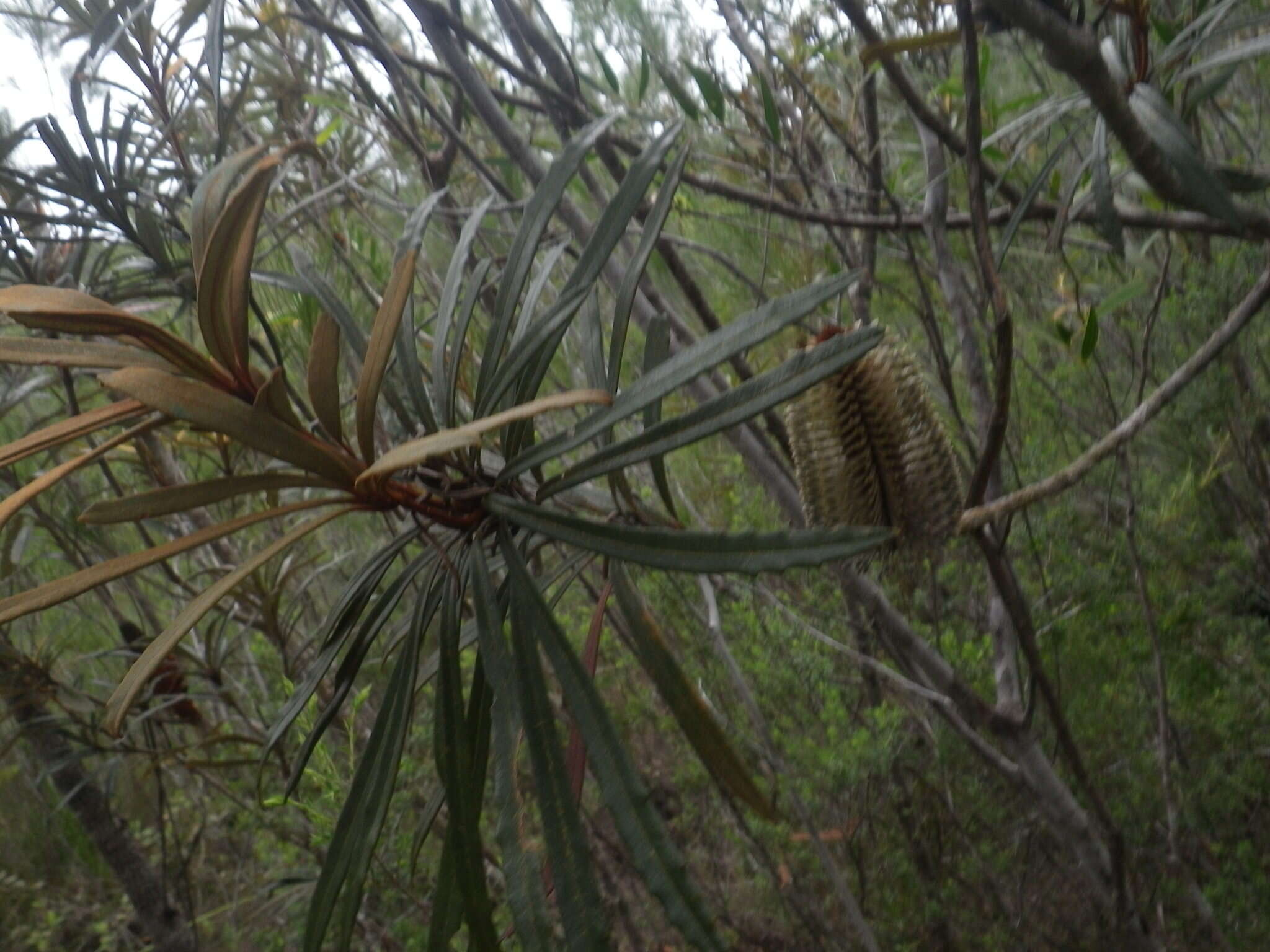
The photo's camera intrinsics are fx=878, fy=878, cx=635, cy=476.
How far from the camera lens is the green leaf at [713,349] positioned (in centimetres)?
44

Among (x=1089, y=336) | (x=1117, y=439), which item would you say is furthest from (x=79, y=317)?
(x=1089, y=336)

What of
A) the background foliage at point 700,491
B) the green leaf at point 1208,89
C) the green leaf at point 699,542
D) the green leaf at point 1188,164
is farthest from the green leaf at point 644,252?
the green leaf at point 1208,89

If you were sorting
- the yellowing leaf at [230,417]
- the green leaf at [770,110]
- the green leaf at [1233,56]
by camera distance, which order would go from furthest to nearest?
the green leaf at [770,110] → the green leaf at [1233,56] → the yellowing leaf at [230,417]

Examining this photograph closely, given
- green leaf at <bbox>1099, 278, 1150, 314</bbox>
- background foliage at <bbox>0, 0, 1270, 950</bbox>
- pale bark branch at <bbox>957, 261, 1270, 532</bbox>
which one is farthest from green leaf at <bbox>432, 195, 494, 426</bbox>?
green leaf at <bbox>1099, 278, 1150, 314</bbox>

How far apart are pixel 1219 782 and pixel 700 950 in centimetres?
110

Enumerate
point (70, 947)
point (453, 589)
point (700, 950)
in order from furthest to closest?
point (70, 947) < point (453, 589) < point (700, 950)

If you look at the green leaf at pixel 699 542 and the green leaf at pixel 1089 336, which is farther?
the green leaf at pixel 1089 336

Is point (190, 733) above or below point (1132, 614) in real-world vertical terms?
above

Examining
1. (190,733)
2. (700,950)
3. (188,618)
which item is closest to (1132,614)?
(700,950)

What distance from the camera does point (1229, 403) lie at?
1.19 m

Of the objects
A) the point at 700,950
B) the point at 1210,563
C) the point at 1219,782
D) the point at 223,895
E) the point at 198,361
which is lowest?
the point at 1219,782

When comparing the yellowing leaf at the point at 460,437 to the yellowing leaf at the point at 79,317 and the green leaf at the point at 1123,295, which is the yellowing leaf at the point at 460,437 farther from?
the green leaf at the point at 1123,295

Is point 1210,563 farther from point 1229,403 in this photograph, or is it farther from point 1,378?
point 1,378

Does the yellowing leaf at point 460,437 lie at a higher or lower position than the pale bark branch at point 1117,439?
higher
